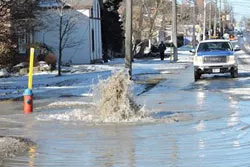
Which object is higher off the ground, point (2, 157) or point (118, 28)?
point (118, 28)

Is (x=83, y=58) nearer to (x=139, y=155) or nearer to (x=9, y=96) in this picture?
(x=9, y=96)

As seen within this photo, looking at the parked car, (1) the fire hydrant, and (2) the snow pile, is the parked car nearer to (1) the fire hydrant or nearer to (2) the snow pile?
(1) the fire hydrant

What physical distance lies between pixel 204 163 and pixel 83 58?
3468 centimetres

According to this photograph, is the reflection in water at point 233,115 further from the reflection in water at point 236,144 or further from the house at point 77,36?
the house at point 77,36

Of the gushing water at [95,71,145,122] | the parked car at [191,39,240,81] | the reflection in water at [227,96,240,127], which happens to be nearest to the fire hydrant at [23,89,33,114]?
the gushing water at [95,71,145,122]

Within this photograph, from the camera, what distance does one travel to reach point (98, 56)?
45750 millimetres

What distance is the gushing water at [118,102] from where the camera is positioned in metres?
13.3

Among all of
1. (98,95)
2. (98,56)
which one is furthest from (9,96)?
(98,56)

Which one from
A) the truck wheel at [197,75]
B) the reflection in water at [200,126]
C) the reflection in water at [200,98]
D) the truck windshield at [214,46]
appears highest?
the truck windshield at [214,46]

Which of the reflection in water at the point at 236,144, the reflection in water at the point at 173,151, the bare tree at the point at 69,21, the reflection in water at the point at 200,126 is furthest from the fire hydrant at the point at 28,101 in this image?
the bare tree at the point at 69,21

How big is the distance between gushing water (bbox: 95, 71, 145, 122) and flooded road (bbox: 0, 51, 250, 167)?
34 centimetres

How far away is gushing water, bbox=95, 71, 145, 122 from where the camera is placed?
1332 cm

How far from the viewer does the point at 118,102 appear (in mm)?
13391

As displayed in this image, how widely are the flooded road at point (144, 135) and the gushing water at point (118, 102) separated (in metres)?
0.34
